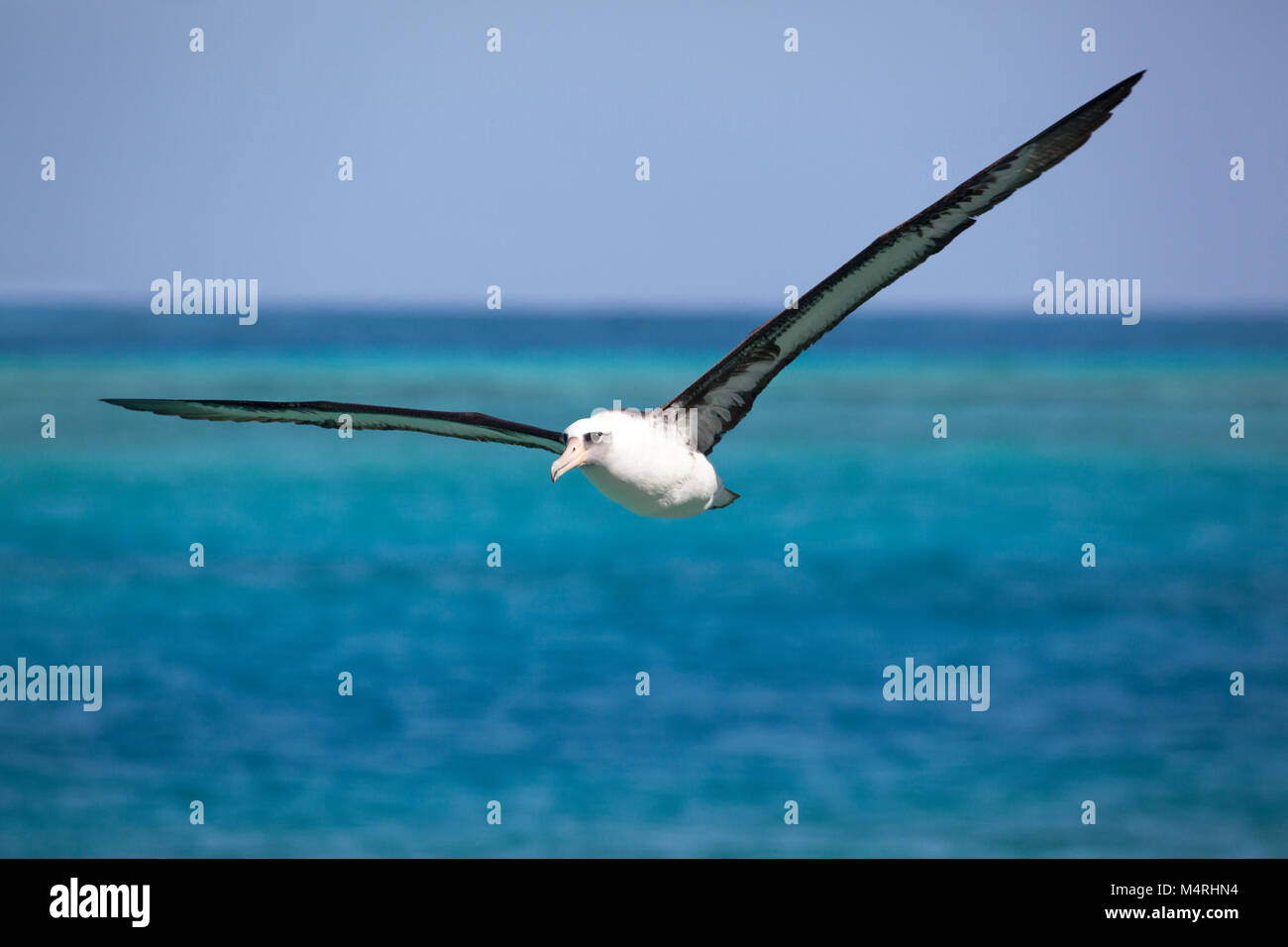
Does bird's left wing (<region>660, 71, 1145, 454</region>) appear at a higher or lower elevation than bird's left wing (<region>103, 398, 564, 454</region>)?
higher

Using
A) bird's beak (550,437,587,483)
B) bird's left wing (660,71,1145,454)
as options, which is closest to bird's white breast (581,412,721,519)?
bird's beak (550,437,587,483)

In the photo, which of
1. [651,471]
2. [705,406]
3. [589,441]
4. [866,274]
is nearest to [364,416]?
[589,441]

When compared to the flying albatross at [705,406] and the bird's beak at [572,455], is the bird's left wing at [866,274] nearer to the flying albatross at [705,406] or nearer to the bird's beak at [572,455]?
the flying albatross at [705,406]

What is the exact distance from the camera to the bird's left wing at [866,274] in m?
8.30

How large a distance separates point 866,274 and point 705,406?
1.78 metres

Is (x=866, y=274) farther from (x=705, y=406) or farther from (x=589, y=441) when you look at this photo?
(x=589, y=441)

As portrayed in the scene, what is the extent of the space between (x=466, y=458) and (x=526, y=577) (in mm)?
13446

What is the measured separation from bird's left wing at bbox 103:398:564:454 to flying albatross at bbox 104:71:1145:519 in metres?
0.01

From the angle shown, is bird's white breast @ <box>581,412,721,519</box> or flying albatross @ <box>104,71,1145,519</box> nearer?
flying albatross @ <box>104,71,1145,519</box>

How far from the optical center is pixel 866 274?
30.4 feet

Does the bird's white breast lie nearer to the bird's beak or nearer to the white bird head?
the white bird head

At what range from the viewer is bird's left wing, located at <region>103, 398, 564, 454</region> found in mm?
10023

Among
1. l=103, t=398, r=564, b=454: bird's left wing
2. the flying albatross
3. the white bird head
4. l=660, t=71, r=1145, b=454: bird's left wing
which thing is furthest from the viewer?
l=103, t=398, r=564, b=454: bird's left wing

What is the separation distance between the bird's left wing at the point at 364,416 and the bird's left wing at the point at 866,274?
1193 millimetres
